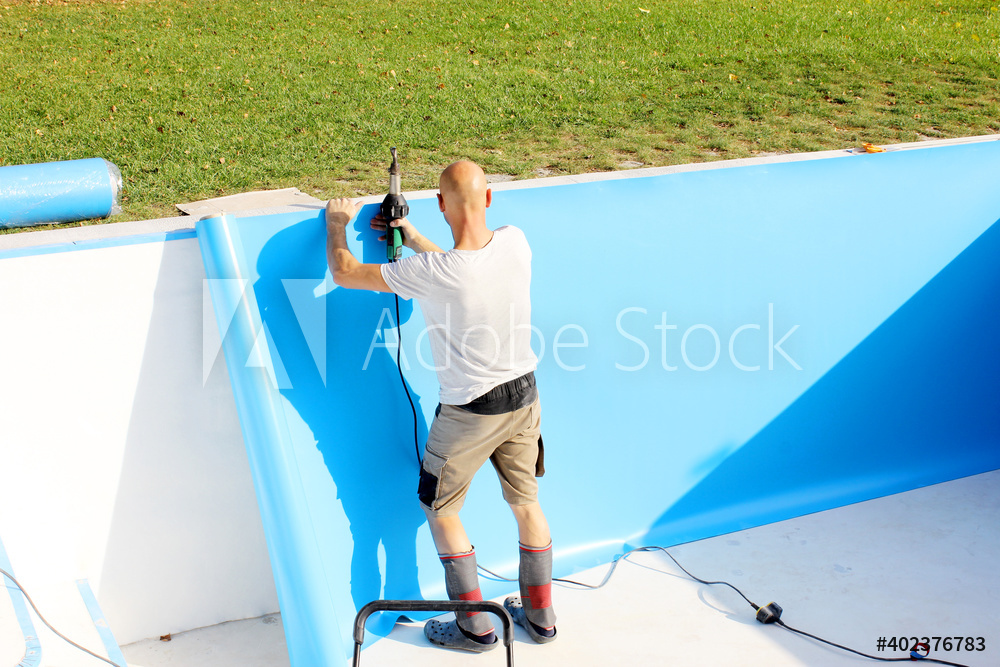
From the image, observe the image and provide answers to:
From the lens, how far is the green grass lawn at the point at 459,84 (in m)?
6.11

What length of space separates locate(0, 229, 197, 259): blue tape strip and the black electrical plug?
9.27 feet

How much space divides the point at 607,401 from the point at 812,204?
1509mm

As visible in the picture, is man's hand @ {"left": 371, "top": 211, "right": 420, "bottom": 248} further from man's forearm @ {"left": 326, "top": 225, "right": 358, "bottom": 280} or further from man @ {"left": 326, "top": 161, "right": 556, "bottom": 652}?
man's forearm @ {"left": 326, "top": 225, "right": 358, "bottom": 280}

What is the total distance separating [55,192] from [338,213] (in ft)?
5.77

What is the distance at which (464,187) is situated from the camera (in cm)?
280

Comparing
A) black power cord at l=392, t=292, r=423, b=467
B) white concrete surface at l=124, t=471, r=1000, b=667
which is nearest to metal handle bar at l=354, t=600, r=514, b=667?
white concrete surface at l=124, t=471, r=1000, b=667

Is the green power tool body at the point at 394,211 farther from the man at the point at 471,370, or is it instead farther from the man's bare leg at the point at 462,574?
the man's bare leg at the point at 462,574

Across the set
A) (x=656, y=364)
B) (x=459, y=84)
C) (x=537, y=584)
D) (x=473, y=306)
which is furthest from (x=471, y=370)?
(x=459, y=84)

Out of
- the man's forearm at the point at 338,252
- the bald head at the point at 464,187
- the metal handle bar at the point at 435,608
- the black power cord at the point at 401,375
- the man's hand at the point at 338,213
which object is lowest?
Answer: the metal handle bar at the point at 435,608

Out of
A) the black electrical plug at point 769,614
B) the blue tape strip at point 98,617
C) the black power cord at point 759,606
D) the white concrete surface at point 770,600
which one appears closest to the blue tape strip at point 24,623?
the blue tape strip at point 98,617

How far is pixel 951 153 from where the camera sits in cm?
443

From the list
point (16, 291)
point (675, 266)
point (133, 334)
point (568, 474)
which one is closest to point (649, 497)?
point (568, 474)

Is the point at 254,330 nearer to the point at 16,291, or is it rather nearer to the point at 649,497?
the point at 16,291

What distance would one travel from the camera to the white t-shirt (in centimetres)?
280
